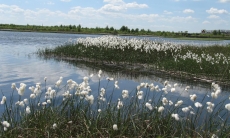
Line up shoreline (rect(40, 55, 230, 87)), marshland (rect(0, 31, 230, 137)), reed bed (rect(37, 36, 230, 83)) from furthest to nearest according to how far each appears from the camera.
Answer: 1. reed bed (rect(37, 36, 230, 83))
2. shoreline (rect(40, 55, 230, 87))
3. marshland (rect(0, 31, 230, 137))

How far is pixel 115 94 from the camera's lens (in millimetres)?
12039

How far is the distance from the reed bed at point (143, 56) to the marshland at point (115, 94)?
0.06m

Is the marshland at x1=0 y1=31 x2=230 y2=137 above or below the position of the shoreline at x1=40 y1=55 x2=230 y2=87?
above

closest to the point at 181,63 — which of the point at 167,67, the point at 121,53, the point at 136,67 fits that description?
the point at 167,67

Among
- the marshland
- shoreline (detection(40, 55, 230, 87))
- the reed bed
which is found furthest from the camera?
the reed bed

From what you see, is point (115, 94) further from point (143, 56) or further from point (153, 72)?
point (143, 56)

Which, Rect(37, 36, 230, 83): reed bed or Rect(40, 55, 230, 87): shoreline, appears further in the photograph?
Rect(37, 36, 230, 83): reed bed

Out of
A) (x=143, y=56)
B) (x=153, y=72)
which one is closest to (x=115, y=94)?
(x=153, y=72)

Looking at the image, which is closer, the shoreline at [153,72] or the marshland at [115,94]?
the marshland at [115,94]

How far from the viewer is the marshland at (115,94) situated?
6.27 m

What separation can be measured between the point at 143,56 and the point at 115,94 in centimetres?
1116

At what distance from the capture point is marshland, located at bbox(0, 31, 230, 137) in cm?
627

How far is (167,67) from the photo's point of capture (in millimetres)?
19625

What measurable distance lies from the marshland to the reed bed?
63mm
